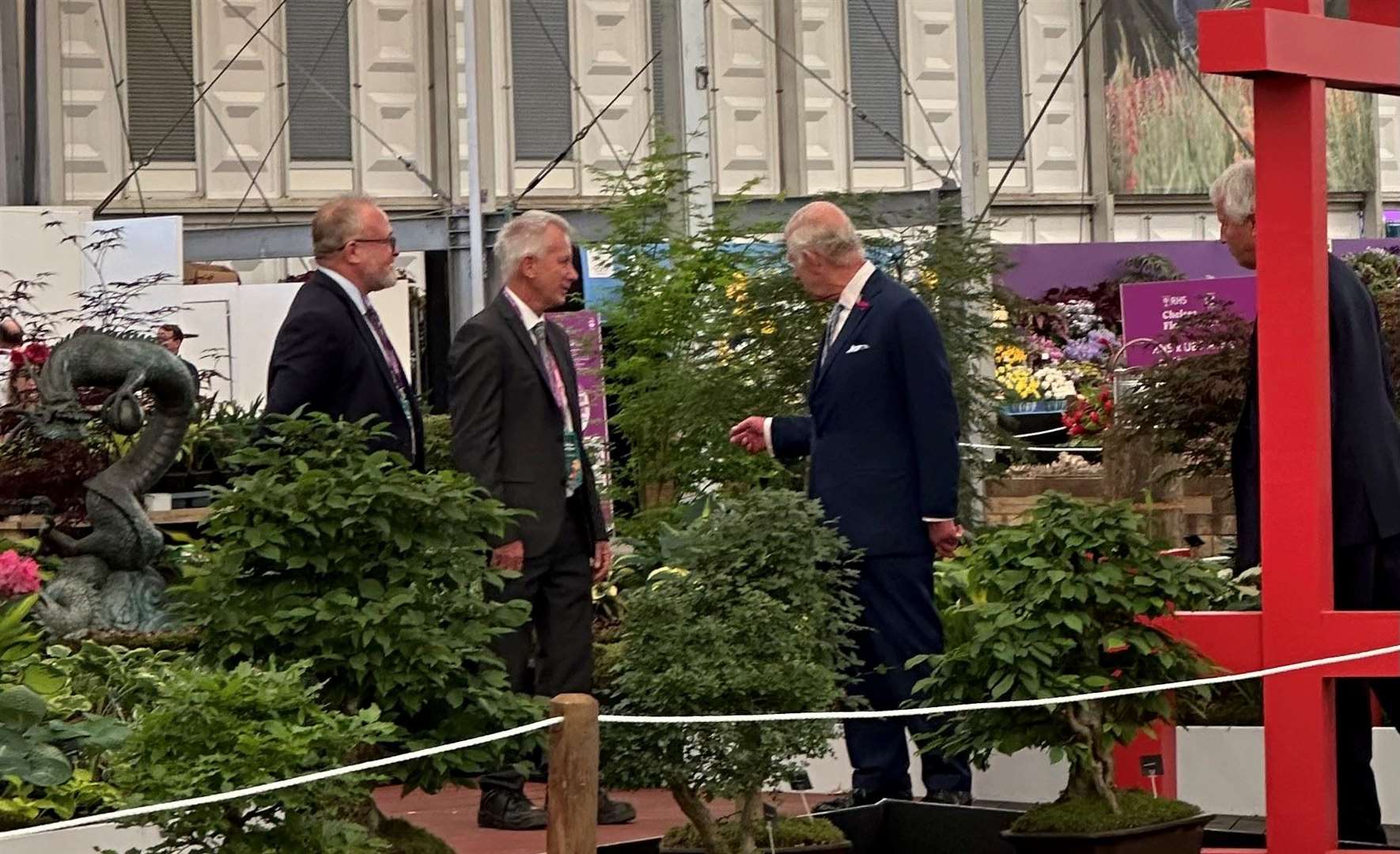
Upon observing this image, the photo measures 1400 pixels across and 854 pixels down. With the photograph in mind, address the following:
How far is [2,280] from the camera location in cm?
1440

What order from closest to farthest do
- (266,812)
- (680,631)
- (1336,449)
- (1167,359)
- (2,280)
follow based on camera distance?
1. (266,812)
2. (680,631)
3. (1336,449)
4. (1167,359)
5. (2,280)

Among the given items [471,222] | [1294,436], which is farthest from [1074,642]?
[471,222]

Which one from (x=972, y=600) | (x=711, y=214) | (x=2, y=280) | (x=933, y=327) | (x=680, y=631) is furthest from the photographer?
(x=2, y=280)

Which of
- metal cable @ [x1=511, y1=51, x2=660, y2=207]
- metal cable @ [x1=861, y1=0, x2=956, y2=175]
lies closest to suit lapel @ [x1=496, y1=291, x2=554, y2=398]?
metal cable @ [x1=511, y1=51, x2=660, y2=207]

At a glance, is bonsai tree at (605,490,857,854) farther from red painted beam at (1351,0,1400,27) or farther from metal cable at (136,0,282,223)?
metal cable at (136,0,282,223)

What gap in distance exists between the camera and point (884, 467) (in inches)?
239

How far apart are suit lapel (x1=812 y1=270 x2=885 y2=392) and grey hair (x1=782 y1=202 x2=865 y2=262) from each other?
0.31 feet

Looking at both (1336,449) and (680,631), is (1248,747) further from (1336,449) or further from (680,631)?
(680,631)

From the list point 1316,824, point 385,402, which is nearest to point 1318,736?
point 1316,824

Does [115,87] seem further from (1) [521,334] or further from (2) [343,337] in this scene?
(2) [343,337]

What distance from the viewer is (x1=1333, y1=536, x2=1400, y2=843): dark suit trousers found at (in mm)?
5738

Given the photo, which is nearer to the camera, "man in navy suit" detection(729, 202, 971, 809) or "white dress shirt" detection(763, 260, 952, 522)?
"man in navy suit" detection(729, 202, 971, 809)

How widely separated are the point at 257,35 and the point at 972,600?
15.7 metres

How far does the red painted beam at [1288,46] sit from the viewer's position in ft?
17.5
